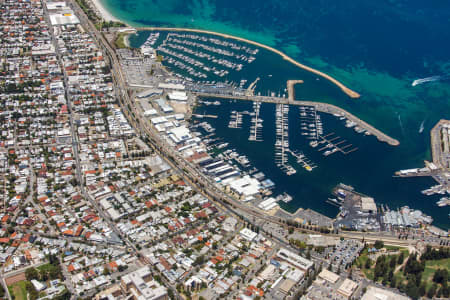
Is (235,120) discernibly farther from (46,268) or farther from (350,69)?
(46,268)

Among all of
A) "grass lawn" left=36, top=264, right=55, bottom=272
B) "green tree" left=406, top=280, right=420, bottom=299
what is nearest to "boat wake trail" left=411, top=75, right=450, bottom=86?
"green tree" left=406, top=280, right=420, bottom=299

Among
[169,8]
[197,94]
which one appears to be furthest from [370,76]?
[169,8]

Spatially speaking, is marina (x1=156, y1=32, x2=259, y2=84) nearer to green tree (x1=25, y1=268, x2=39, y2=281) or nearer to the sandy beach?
the sandy beach

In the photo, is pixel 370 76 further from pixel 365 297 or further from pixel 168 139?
pixel 365 297

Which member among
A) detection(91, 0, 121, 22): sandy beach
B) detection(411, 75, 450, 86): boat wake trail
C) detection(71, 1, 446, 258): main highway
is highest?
detection(91, 0, 121, 22): sandy beach

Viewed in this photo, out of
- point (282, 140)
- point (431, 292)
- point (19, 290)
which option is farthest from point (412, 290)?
point (19, 290)

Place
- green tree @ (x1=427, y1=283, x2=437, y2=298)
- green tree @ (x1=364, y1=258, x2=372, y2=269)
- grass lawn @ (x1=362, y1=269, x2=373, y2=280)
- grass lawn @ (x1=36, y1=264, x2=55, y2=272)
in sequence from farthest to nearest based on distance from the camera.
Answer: green tree @ (x1=364, y1=258, x2=372, y2=269) → grass lawn @ (x1=362, y1=269, x2=373, y2=280) → green tree @ (x1=427, y1=283, x2=437, y2=298) → grass lawn @ (x1=36, y1=264, x2=55, y2=272)

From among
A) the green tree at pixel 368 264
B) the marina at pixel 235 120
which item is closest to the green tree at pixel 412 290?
the green tree at pixel 368 264
